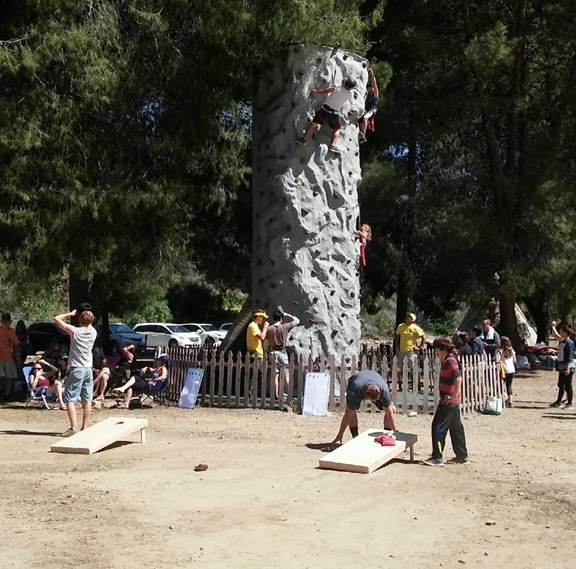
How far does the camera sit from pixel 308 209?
1602 centimetres

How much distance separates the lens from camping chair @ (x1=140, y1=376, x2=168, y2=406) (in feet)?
49.1

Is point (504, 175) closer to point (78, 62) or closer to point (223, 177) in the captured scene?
point (223, 177)

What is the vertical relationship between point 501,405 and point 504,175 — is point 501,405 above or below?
below

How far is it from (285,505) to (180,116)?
37.9 ft

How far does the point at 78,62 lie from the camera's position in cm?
1491

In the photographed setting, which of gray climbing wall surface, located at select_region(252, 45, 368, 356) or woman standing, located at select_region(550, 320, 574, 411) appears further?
gray climbing wall surface, located at select_region(252, 45, 368, 356)

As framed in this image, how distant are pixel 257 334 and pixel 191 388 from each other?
158 cm

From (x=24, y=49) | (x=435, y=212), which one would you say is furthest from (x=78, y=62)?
(x=435, y=212)

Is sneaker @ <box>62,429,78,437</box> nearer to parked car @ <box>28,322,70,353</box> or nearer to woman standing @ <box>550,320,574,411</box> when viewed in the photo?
woman standing @ <box>550,320,574,411</box>

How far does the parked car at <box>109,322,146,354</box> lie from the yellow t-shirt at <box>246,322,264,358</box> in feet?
56.9

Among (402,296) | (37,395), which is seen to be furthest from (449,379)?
(402,296)

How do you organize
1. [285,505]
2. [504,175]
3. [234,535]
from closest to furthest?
1. [234,535]
2. [285,505]
3. [504,175]

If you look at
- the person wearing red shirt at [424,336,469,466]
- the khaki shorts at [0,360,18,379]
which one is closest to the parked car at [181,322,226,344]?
the khaki shorts at [0,360,18,379]

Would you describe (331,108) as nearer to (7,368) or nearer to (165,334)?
(7,368)
